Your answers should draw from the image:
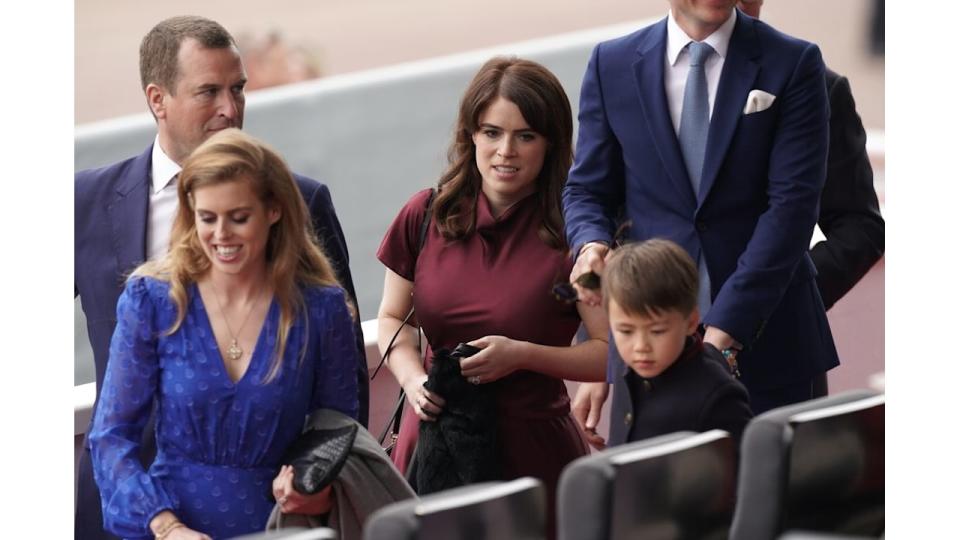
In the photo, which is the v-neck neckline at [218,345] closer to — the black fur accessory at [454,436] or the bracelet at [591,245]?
the black fur accessory at [454,436]

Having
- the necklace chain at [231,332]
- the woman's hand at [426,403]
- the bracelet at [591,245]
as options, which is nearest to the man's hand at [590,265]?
the bracelet at [591,245]

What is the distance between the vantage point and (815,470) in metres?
2.53

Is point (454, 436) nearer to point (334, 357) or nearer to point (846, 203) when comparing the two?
point (334, 357)

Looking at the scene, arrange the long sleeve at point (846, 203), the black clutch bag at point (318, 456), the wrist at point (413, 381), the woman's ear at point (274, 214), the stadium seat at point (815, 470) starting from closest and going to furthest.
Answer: the stadium seat at point (815, 470)
the black clutch bag at point (318, 456)
the woman's ear at point (274, 214)
the wrist at point (413, 381)
the long sleeve at point (846, 203)

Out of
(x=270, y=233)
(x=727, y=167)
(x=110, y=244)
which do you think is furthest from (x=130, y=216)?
(x=727, y=167)

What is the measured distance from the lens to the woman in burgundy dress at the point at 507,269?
3.12 m

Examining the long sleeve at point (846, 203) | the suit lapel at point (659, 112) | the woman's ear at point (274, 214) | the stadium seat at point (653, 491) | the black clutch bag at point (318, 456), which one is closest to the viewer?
the stadium seat at point (653, 491)

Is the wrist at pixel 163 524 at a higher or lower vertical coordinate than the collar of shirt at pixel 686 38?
lower

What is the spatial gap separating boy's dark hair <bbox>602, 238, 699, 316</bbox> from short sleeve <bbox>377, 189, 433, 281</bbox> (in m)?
0.53

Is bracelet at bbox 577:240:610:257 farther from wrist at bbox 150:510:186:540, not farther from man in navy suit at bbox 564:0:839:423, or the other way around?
wrist at bbox 150:510:186:540

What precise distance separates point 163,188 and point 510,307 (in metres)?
0.67

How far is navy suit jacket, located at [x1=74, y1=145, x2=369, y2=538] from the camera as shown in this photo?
316 cm

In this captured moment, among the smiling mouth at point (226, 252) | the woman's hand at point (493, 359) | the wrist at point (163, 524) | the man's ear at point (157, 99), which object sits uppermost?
the man's ear at point (157, 99)
